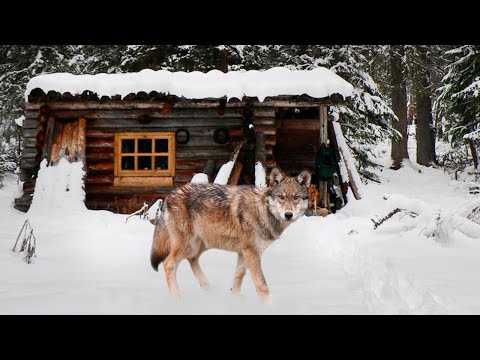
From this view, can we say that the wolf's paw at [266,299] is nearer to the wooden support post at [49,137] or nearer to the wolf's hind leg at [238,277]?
the wolf's hind leg at [238,277]

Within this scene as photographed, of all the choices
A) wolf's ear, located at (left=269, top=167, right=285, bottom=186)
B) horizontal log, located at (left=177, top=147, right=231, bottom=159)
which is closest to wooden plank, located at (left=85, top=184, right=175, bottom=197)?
horizontal log, located at (left=177, top=147, right=231, bottom=159)

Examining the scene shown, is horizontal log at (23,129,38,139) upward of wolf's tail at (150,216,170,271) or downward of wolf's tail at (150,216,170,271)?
upward

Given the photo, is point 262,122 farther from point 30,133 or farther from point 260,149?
point 30,133

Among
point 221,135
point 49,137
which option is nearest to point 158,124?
point 221,135

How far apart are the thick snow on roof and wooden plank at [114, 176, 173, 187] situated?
2670mm

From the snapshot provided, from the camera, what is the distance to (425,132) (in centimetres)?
2356

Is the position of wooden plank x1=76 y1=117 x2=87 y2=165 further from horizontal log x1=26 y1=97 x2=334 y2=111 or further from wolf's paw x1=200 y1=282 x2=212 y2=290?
wolf's paw x1=200 y1=282 x2=212 y2=290

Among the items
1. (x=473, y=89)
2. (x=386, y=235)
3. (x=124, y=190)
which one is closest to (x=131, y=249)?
(x=386, y=235)

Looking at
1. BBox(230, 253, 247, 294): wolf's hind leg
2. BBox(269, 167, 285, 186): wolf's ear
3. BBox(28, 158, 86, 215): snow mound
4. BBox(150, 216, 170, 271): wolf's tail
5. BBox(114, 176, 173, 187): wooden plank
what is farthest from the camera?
BBox(114, 176, 173, 187): wooden plank

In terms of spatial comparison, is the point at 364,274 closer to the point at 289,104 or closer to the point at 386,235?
the point at 386,235

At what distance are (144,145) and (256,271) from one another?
412 inches

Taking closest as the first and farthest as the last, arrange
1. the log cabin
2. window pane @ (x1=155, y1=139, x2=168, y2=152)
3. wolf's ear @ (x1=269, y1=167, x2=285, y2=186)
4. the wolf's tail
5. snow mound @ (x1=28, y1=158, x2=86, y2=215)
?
1. wolf's ear @ (x1=269, y1=167, x2=285, y2=186)
2. the wolf's tail
3. snow mound @ (x1=28, y1=158, x2=86, y2=215)
4. the log cabin
5. window pane @ (x1=155, y1=139, x2=168, y2=152)

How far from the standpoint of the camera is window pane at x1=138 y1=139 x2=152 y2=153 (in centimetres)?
1414

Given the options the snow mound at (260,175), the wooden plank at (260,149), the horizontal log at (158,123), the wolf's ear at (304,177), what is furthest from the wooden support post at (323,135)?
the wolf's ear at (304,177)
